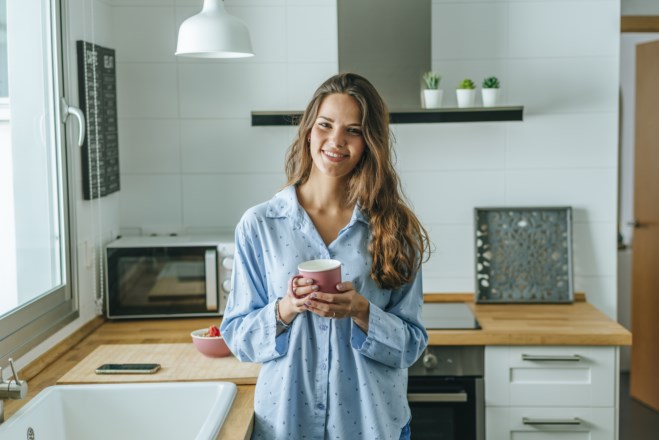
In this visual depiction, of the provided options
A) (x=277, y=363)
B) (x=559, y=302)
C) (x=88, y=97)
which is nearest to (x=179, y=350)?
(x=277, y=363)

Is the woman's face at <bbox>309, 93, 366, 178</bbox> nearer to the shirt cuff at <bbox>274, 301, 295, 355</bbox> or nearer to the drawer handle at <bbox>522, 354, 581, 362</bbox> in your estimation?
the shirt cuff at <bbox>274, 301, 295, 355</bbox>

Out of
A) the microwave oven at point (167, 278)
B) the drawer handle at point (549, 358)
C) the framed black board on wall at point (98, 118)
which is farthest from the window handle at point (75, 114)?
the drawer handle at point (549, 358)

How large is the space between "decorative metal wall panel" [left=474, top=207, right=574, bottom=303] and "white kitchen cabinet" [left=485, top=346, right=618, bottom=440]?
44cm

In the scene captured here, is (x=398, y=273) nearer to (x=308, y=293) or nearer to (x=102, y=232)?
(x=308, y=293)

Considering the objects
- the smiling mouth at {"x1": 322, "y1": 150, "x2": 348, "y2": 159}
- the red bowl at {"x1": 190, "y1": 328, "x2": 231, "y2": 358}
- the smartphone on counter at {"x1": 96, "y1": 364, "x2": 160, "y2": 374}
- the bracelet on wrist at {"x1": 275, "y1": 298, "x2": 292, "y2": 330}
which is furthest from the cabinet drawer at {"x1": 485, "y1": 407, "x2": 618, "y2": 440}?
the smiling mouth at {"x1": 322, "y1": 150, "x2": 348, "y2": 159}

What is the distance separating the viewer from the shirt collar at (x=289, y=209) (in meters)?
1.98

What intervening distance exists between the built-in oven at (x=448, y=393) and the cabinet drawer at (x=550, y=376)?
5cm

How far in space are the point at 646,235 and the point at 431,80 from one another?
75.6 inches

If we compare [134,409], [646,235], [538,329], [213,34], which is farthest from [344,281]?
[646,235]

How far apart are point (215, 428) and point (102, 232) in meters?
1.47

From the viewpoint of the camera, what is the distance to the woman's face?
1903mm

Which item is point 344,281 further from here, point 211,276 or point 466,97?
point 466,97

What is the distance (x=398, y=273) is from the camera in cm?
193

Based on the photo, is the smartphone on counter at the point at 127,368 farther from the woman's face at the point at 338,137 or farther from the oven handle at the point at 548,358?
the oven handle at the point at 548,358
